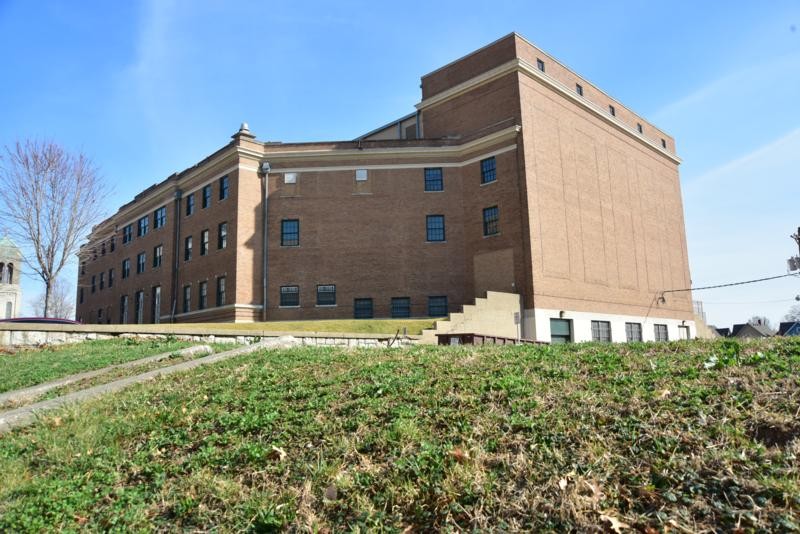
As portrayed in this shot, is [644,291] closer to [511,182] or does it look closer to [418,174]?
[511,182]

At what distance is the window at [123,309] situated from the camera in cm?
4744

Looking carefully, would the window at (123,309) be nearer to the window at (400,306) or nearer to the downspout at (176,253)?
the downspout at (176,253)

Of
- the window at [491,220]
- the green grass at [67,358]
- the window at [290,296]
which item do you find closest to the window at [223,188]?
the window at [290,296]

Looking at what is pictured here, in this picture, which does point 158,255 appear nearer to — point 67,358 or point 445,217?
point 445,217

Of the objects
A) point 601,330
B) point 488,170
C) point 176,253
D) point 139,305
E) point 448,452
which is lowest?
point 448,452

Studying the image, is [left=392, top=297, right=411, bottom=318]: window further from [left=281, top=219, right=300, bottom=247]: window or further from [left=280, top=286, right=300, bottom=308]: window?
[left=281, top=219, right=300, bottom=247]: window

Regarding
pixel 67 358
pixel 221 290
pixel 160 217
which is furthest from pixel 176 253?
pixel 67 358

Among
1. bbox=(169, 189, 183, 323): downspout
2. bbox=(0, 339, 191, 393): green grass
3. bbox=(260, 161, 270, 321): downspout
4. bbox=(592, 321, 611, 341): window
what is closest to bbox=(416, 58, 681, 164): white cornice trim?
bbox=(260, 161, 270, 321): downspout

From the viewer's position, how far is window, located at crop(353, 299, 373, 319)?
33.8 metres

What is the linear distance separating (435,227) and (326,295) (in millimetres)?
7295

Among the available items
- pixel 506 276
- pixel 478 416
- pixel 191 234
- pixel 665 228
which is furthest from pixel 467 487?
pixel 665 228

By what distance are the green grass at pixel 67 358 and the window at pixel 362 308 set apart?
16537 millimetres

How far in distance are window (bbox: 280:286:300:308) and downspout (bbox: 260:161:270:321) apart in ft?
3.28

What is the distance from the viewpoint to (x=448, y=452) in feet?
18.7
